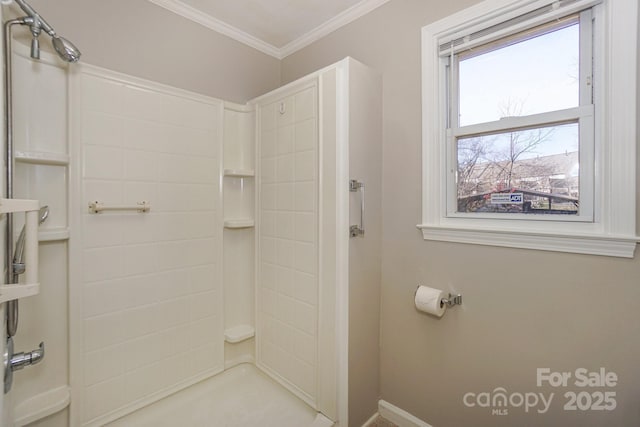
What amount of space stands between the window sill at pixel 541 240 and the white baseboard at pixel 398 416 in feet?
3.38

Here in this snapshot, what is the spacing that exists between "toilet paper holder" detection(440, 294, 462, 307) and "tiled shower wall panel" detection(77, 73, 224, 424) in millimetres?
1407

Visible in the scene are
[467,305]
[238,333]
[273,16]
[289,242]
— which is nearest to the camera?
[467,305]

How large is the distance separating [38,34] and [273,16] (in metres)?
1.26

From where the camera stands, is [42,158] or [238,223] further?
[238,223]

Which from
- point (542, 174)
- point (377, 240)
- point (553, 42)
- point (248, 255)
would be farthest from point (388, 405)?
point (553, 42)

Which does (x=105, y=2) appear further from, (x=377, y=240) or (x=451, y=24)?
(x=377, y=240)

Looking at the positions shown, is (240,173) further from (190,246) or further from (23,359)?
(23,359)

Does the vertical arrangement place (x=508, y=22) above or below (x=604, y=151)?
above

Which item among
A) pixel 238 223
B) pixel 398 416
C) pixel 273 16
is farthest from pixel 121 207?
pixel 398 416

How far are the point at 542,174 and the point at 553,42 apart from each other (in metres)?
0.58

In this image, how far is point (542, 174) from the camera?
128 cm

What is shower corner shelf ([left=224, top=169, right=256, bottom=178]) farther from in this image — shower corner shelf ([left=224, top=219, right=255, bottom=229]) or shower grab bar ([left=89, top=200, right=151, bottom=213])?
shower grab bar ([left=89, top=200, right=151, bottom=213])

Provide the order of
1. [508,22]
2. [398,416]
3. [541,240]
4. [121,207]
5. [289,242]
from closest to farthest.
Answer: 1. [541,240]
2. [508,22]
3. [121,207]
4. [398,416]
5. [289,242]

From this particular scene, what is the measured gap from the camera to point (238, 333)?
2.03 metres
